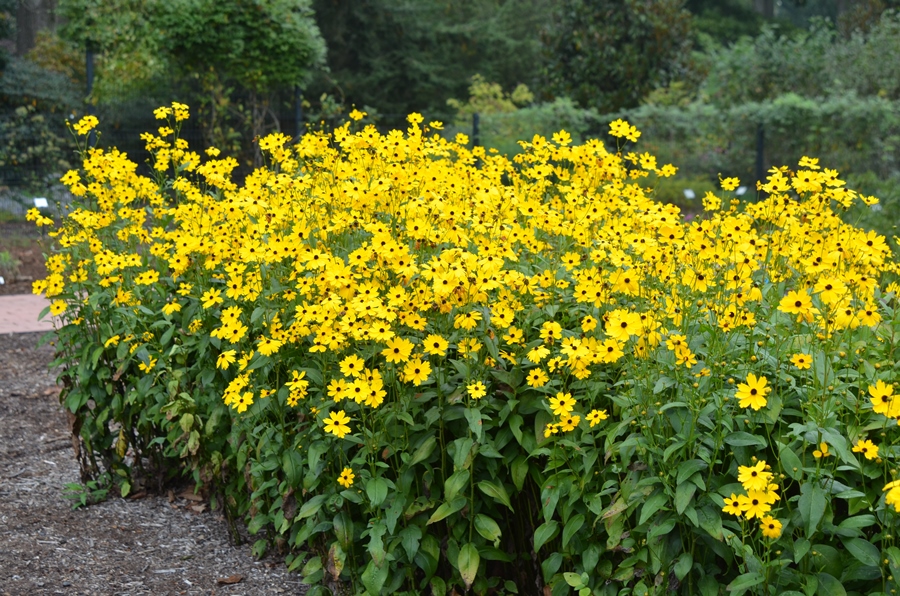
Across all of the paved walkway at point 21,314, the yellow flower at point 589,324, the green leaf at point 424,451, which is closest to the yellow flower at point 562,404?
the yellow flower at point 589,324

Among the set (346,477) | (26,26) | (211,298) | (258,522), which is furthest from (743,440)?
(26,26)

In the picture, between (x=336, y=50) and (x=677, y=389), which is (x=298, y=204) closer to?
(x=677, y=389)

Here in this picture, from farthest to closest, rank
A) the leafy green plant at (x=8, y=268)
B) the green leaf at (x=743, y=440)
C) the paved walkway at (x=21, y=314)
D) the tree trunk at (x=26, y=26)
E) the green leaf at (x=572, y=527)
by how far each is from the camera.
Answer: the tree trunk at (x=26, y=26) < the leafy green plant at (x=8, y=268) < the paved walkway at (x=21, y=314) < the green leaf at (x=572, y=527) < the green leaf at (x=743, y=440)

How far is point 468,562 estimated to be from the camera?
2713 mm

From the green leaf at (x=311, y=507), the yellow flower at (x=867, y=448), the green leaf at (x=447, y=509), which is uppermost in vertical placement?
the yellow flower at (x=867, y=448)

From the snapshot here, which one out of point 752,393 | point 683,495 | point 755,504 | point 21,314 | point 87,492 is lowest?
point 21,314

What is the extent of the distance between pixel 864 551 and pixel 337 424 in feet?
4.35

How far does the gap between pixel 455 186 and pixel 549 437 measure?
1162 mm

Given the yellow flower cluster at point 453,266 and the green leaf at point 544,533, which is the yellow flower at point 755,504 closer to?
the yellow flower cluster at point 453,266

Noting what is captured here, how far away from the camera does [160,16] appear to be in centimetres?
1124

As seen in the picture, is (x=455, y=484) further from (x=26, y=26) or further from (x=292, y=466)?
(x=26, y=26)

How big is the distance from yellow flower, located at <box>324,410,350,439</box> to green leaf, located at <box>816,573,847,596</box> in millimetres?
1171

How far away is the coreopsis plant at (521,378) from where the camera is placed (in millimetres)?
2311

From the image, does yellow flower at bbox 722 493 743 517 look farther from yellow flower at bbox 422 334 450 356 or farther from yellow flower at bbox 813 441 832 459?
yellow flower at bbox 422 334 450 356
